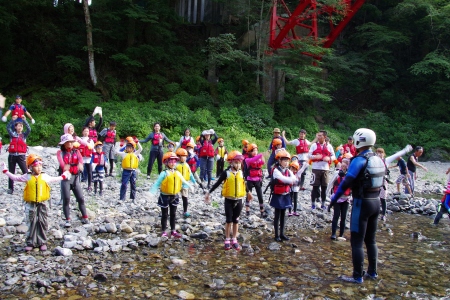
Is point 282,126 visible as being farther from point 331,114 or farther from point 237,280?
point 237,280

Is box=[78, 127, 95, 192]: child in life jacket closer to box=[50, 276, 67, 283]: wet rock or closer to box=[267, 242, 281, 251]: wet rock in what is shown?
box=[50, 276, 67, 283]: wet rock

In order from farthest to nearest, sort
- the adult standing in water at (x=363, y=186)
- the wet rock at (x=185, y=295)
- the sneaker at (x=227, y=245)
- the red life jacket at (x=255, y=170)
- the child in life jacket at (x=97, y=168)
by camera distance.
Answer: the child in life jacket at (x=97, y=168)
the red life jacket at (x=255, y=170)
the sneaker at (x=227, y=245)
the adult standing in water at (x=363, y=186)
the wet rock at (x=185, y=295)

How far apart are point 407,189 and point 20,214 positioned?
11214 millimetres

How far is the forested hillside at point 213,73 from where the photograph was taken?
1820 cm

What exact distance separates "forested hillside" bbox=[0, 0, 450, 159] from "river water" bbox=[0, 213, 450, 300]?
35.4 ft

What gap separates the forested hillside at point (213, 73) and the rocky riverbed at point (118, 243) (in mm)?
8388

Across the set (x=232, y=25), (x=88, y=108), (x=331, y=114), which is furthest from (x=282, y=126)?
(x=88, y=108)

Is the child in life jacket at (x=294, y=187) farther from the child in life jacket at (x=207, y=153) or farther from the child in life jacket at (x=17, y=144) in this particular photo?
the child in life jacket at (x=17, y=144)

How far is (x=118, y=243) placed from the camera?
6.24 meters

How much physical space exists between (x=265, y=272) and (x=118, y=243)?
2.60 m

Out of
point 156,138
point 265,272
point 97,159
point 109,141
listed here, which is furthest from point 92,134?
point 265,272

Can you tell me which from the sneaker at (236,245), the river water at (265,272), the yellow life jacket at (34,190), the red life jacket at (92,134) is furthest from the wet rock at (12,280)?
the red life jacket at (92,134)

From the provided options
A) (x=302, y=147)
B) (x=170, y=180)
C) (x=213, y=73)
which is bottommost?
(x=170, y=180)

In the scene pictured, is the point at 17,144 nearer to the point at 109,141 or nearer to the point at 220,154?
the point at 109,141
